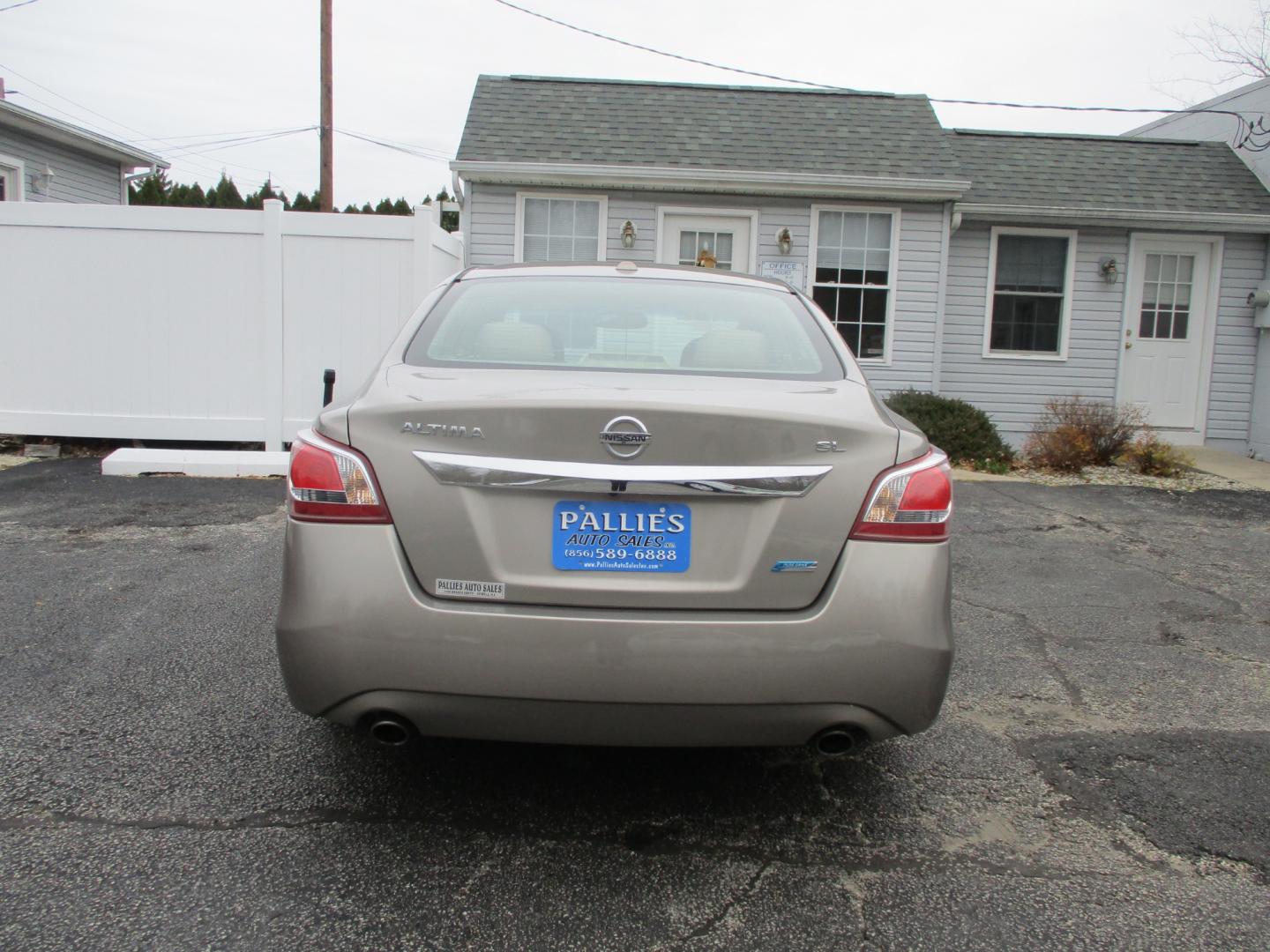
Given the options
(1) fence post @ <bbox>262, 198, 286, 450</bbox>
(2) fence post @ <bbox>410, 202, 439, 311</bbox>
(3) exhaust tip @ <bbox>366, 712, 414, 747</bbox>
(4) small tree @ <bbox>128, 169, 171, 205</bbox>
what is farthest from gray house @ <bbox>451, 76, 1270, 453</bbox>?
(4) small tree @ <bbox>128, 169, 171, 205</bbox>

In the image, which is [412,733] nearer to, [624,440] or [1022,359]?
[624,440]

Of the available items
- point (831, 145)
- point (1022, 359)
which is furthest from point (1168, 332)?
point (831, 145)

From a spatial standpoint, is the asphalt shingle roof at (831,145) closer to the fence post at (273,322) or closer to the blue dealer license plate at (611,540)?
the fence post at (273,322)

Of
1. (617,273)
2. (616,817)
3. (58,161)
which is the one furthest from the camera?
(58,161)

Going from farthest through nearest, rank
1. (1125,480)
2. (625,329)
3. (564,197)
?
(564,197) < (1125,480) < (625,329)

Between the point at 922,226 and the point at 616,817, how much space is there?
997 centimetres

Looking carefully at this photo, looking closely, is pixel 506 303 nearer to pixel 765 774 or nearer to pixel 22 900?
pixel 765 774

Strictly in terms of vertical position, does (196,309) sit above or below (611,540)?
above

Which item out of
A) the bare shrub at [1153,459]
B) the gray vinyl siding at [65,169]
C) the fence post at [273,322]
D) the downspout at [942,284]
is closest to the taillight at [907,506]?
the fence post at [273,322]

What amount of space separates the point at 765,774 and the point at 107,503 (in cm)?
551

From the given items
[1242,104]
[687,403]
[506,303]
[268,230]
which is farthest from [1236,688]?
[1242,104]

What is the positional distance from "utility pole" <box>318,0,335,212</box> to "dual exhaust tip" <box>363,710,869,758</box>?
1587 cm

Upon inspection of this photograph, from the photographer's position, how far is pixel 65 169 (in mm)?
14961

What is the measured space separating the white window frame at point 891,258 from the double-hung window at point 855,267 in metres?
0.01
